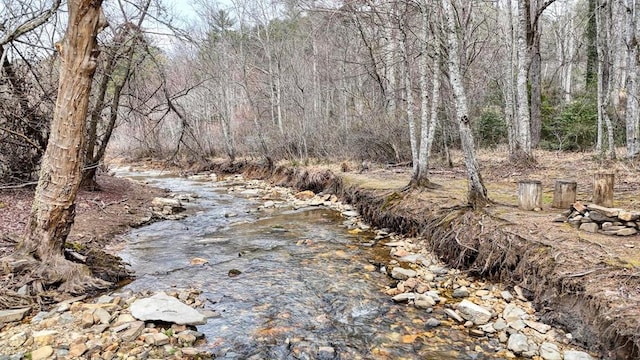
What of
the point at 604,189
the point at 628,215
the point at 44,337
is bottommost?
the point at 44,337

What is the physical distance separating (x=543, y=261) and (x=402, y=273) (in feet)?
5.87

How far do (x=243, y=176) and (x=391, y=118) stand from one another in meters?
8.03

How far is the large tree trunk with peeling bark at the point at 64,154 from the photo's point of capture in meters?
4.41

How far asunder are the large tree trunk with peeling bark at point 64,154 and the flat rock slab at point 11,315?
487 millimetres

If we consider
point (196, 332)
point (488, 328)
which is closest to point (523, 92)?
point (488, 328)

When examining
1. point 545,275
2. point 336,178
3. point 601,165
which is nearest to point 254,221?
point 336,178

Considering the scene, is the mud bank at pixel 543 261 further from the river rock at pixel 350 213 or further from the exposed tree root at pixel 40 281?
the exposed tree root at pixel 40 281

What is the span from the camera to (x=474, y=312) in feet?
13.4

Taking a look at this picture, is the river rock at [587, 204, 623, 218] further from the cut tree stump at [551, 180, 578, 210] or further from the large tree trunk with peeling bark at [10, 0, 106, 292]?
the large tree trunk with peeling bark at [10, 0, 106, 292]

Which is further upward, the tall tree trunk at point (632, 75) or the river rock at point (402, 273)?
the tall tree trunk at point (632, 75)

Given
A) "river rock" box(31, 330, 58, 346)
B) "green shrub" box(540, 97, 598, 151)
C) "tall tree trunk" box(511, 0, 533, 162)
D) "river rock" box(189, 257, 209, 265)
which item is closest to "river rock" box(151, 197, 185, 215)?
"river rock" box(189, 257, 209, 265)

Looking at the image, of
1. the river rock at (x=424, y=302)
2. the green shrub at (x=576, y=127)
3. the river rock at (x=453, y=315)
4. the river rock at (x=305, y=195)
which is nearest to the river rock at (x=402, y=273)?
the river rock at (x=424, y=302)

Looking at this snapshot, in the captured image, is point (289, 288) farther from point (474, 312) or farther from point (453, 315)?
point (474, 312)

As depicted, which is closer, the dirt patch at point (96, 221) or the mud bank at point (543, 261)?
the mud bank at point (543, 261)
